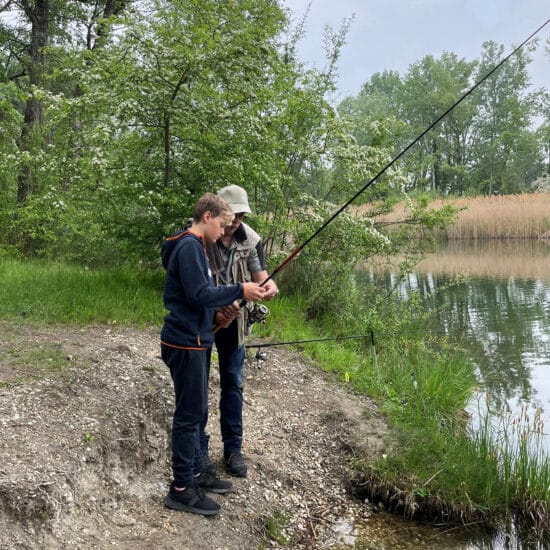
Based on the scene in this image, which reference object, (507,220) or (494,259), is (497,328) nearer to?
(494,259)

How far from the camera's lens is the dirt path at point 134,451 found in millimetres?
3082

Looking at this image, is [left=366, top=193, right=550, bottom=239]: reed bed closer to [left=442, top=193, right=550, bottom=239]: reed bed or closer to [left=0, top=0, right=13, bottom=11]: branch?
[left=442, top=193, right=550, bottom=239]: reed bed

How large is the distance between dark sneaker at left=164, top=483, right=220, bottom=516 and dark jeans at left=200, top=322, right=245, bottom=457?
343 millimetres

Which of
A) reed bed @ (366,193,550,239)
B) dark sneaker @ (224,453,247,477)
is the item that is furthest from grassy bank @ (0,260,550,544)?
reed bed @ (366,193,550,239)

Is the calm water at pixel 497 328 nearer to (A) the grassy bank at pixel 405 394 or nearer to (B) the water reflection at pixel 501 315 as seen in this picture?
(B) the water reflection at pixel 501 315

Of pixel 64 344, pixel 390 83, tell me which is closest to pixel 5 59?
pixel 64 344

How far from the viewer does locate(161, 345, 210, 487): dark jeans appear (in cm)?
319

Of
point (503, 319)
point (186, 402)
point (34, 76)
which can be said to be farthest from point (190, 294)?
point (34, 76)

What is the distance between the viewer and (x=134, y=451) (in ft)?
12.6

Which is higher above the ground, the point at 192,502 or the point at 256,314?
the point at 256,314

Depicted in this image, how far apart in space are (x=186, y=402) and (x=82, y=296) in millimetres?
3963

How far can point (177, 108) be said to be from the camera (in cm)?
628

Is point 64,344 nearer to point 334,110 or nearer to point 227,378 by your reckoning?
point 227,378

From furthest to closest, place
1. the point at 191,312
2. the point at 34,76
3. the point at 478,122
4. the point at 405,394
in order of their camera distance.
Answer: the point at 478,122, the point at 34,76, the point at 405,394, the point at 191,312
